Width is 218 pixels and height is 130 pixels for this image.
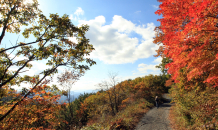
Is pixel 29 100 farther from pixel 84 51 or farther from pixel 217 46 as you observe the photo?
pixel 217 46

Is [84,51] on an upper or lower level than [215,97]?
upper

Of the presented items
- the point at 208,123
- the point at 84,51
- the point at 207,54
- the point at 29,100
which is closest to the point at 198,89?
the point at 208,123

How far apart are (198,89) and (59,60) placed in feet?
30.5

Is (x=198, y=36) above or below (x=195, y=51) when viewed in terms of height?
above

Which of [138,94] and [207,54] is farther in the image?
[138,94]

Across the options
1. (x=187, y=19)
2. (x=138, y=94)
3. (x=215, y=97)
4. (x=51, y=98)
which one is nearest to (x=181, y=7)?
(x=187, y=19)

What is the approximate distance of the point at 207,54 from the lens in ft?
14.0

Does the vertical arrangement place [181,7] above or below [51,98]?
above

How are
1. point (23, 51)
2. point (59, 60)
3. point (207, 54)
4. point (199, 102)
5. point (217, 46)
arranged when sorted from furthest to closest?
point (199, 102) → point (59, 60) → point (23, 51) → point (207, 54) → point (217, 46)

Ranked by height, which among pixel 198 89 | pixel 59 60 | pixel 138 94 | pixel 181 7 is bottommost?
pixel 138 94

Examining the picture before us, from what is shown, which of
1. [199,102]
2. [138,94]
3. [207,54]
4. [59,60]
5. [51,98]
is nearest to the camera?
[207,54]

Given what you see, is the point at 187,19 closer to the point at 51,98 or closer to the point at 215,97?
the point at 215,97

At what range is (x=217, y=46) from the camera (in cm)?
400

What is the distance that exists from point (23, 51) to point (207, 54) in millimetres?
8335
